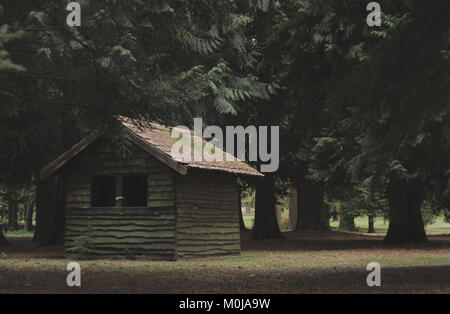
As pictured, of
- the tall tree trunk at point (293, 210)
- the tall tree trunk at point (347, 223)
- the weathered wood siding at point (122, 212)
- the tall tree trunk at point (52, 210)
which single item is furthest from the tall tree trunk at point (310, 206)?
the weathered wood siding at point (122, 212)

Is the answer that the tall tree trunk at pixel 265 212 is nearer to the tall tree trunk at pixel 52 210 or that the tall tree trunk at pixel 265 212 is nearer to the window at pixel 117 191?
the window at pixel 117 191

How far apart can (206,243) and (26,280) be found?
8710 millimetres

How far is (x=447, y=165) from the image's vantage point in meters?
25.5

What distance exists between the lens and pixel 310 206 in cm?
4022

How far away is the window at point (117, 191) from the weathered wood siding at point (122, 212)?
1.39 feet

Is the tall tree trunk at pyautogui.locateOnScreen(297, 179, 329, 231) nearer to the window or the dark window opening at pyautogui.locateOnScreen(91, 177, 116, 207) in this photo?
the window

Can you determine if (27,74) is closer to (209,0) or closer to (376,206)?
(209,0)

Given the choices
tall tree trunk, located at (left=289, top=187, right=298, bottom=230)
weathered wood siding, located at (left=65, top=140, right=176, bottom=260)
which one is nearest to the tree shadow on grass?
weathered wood siding, located at (left=65, top=140, right=176, bottom=260)

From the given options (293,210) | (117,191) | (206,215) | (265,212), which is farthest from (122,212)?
(293,210)

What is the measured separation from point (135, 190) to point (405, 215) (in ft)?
38.1

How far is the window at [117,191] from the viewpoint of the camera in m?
22.1

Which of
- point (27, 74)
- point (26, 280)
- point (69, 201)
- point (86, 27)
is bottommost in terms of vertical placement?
point (26, 280)
